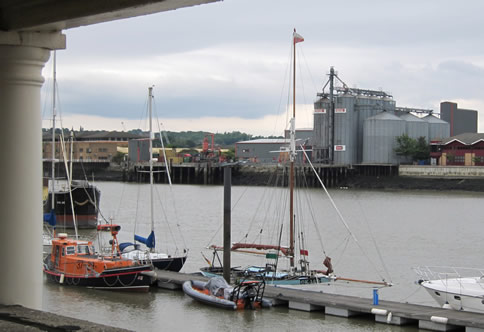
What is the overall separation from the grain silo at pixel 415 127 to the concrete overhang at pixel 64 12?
121245 mm

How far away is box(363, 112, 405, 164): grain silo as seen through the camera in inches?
4759

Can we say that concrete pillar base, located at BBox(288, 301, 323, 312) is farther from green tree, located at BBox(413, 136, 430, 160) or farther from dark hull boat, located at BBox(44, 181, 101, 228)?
green tree, located at BBox(413, 136, 430, 160)

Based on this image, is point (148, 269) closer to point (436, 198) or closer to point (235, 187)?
point (436, 198)

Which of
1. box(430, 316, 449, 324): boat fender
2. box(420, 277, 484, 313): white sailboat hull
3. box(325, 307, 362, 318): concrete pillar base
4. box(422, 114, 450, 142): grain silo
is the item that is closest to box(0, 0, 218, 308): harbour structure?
box(430, 316, 449, 324): boat fender

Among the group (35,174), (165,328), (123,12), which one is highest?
(123,12)

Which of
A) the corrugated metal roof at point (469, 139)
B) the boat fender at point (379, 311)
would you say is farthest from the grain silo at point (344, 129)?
the boat fender at point (379, 311)

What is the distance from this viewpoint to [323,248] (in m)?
40.4

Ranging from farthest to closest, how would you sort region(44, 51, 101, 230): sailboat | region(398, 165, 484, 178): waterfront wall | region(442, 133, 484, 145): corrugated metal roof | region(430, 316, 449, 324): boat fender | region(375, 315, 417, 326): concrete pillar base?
region(442, 133, 484, 145): corrugated metal roof, region(398, 165, 484, 178): waterfront wall, region(44, 51, 101, 230): sailboat, region(375, 315, 417, 326): concrete pillar base, region(430, 316, 449, 324): boat fender

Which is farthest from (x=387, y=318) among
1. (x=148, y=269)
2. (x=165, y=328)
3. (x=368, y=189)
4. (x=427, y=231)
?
(x=368, y=189)

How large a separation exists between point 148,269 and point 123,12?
2262 cm

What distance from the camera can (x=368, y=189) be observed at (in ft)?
380

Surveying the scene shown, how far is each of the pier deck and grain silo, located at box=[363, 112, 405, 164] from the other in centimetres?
9674

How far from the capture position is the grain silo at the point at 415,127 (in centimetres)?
12606

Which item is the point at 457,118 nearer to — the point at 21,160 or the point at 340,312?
the point at 340,312
